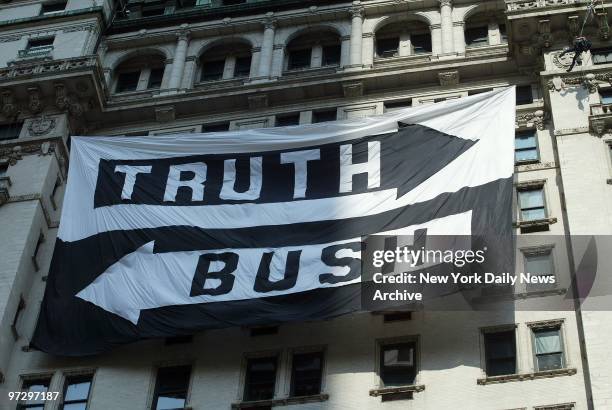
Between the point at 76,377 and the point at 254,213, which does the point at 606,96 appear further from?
the point at 76,377

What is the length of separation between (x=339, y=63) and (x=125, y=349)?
63.5 feet

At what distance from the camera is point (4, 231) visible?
4716cm

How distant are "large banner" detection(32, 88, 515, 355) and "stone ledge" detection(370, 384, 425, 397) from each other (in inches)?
118

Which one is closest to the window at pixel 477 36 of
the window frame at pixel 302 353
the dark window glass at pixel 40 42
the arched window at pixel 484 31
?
the arched window at pixel 484 31

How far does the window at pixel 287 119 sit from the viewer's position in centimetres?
5227

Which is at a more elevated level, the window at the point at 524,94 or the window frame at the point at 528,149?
the window at the point at 524,94

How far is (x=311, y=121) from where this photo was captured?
170 ft

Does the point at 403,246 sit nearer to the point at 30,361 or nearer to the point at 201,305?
the point at 201,305

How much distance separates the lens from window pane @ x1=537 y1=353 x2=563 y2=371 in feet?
126

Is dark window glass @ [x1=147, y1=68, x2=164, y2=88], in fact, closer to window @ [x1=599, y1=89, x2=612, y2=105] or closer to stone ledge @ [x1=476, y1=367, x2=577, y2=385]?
window @ [x1=599, y1=89, x2=612, y2=105]

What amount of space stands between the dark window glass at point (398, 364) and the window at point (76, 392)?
10650 millimetres

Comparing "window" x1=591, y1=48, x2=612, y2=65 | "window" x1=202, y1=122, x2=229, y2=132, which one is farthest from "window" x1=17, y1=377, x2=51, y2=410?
"window" x1=591, y1=48, x2=612, y2=65

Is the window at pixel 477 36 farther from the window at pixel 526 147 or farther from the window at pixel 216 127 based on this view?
the window at pixel 216 127

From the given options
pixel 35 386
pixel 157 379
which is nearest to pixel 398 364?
pixel 157 379
